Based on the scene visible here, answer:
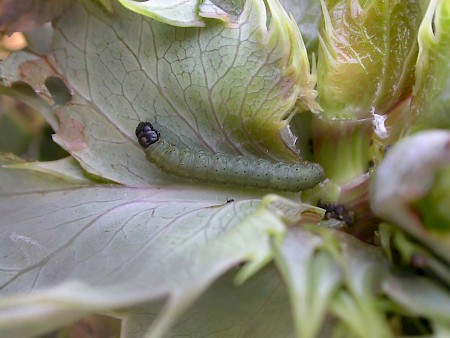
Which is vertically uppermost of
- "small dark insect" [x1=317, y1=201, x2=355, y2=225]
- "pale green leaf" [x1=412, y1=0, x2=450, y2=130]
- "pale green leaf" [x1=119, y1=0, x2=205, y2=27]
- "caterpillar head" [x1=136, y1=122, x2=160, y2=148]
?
"pale green leaf" [x1=119, y1=0, x2=205, y2=27]

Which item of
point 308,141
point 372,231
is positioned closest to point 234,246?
point 372,231

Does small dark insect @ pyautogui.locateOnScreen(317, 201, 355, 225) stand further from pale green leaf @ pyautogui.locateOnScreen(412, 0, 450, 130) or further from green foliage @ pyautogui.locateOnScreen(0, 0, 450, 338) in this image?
pale green leaf @ pyautogui.locateOnScreen(412, 0, 450, 130)

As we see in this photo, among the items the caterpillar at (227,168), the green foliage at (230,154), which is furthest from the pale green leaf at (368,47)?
the caterpillar at (227,168)

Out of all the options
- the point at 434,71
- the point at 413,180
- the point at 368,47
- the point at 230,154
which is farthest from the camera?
the point at 230,154

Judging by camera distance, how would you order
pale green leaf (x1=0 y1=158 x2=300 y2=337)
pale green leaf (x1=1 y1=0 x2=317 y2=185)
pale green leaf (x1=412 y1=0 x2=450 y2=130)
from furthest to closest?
pale green leaf (x1=1 y1=0 x2=317 y2=185) → pale green leaf (x1=412 y1=0 x2=450 y2=130) → pale green leaf (x1=0 y1=158 x2=300 y2=337)

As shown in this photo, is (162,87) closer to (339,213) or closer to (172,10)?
(172,10)

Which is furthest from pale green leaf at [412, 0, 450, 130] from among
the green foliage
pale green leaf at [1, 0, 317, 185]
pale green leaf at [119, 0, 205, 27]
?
pale green leaf at [119, 0, 205, 27]

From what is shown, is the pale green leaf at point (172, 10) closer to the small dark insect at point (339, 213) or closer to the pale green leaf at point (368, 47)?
the pale green leaf at point (368, 47)

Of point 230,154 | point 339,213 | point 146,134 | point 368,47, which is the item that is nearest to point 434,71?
point 368,47
